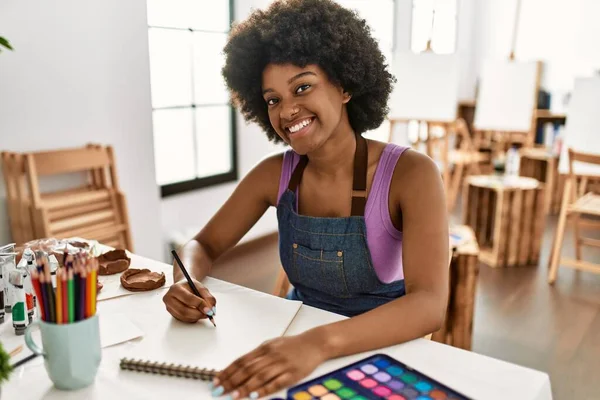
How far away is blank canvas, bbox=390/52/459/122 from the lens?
341 centimetres

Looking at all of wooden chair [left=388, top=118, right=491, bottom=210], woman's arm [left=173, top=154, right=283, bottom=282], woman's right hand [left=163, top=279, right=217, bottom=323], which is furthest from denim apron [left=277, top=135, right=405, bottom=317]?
wooden chair [left=388, top=118, right=491, bottom=210]

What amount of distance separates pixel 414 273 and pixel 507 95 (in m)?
4.77

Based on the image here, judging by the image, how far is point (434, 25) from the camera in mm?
7016

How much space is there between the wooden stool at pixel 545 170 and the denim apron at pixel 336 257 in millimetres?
4263

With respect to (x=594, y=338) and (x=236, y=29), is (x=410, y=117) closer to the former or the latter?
(x=594, y=338)

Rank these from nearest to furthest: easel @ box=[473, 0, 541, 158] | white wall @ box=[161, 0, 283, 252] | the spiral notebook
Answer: the spiral notebook
white wall @ box=[161, 0, 283, 252]
easel @ box=[473, 0, 541, 158]

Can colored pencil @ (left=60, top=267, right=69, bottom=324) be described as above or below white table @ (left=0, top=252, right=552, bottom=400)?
above

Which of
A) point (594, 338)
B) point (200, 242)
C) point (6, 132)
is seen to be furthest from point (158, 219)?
point (594, 338)

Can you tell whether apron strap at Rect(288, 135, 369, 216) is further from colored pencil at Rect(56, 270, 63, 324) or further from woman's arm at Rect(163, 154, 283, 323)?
colored pencil at Rect(56, 270, 63, 324)

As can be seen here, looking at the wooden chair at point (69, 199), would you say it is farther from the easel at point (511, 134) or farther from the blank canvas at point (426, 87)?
the easel at point (511, 134)

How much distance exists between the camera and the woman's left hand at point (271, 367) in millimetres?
883

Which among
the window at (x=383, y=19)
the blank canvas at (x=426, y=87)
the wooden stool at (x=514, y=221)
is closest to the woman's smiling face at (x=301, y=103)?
the blank canvas at (x=426, y=87)

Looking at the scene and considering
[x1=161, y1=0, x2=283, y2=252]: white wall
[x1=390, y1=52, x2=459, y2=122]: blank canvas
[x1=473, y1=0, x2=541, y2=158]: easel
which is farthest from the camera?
[x1=473, y1=0, x2=541, y2=158]: easel

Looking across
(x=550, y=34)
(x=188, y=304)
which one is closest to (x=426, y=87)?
(x=188, y=304)
